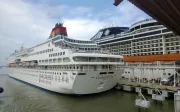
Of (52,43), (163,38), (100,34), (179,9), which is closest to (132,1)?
(179,9)

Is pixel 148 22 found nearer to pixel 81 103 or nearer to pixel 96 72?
pixel 96 72

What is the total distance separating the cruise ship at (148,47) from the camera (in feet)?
111

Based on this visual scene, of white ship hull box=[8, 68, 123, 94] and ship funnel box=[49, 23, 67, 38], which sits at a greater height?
ship funnel box=[49, 23, 67, 38]

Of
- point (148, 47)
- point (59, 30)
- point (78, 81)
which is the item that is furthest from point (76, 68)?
point (148, 47)

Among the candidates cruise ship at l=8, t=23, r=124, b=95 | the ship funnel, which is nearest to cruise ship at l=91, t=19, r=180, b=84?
cruise ship at l=8, t=23, r=124, b=95

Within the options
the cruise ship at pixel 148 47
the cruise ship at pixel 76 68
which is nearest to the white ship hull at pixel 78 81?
the cruise ship at pixel 76 68

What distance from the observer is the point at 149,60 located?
39.1m

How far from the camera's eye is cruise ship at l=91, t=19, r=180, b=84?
1335 inches

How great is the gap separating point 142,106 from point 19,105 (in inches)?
601

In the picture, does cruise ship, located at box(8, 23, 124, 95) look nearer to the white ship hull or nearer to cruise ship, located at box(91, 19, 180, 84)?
the white ship hull

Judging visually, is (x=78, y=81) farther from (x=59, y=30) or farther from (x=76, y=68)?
(x=59, y=30)

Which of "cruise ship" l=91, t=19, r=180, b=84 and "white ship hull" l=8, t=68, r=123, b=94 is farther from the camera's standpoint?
"cruise ship" l=91, t=19, r=180, b=84

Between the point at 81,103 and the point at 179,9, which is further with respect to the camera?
the point at 81,103

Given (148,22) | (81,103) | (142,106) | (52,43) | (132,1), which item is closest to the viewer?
(132,1)
